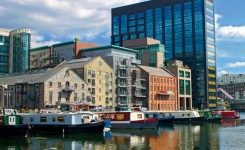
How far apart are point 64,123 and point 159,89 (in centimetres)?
7969

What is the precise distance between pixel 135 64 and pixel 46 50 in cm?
4045

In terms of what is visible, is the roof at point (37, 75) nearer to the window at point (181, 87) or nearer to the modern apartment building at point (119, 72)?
the modern apartment building at point (119, 72)

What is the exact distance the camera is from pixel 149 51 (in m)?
169

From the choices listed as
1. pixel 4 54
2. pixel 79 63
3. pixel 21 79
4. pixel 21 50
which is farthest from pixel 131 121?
pixel 4 54

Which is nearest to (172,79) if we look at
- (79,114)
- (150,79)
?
(150,79)

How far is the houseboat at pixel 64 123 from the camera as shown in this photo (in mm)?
70500

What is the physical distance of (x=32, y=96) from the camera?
108 metres

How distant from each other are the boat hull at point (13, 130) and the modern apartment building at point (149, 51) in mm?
102450

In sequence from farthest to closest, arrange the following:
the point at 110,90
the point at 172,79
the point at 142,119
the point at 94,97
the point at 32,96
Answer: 1. the point at 172,79
2. the point at 110,90
3. the point at 94,97
4. the point at 32,96
5. the point at 142,119

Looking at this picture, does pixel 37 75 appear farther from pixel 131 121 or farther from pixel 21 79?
pixel 131 121

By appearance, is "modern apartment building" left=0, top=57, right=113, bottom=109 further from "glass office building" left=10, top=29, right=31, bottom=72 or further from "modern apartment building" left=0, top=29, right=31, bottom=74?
"modern apartment building" left=0, top=29, right=31, bottom=74

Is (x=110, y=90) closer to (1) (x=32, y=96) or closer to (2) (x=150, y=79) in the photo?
(2) (x=150, y=79)

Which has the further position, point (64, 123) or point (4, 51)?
point (4, 51)

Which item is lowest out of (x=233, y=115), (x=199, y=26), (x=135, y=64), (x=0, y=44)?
(x=233, y=115)
